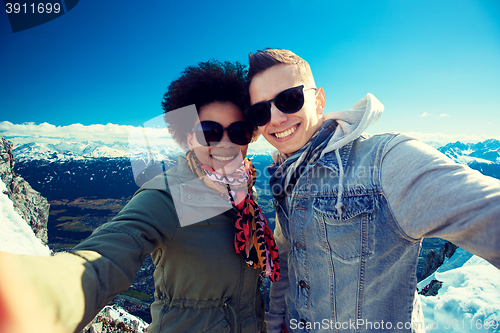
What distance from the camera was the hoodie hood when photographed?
5.95 ft

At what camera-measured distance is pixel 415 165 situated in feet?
4.63

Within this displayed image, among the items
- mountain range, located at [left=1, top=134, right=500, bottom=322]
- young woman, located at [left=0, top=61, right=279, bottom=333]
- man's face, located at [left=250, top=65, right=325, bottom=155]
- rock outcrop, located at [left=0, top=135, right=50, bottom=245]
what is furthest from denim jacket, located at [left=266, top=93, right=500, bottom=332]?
mountain range, located at [left=1, top=134, right=500, bottom=322]

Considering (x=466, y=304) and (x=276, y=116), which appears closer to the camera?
(x=276, y=116)

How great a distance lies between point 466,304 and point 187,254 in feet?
17.8

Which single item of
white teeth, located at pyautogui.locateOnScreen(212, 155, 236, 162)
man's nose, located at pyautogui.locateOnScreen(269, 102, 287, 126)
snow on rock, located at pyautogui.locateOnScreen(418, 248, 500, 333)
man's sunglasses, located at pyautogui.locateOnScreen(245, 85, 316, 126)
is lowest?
snow on rock, located at pyautogui.locateOnScreen(418, 248, 500, 333)

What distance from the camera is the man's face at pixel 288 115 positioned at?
2.37 m

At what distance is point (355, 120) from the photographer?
2.03 meters

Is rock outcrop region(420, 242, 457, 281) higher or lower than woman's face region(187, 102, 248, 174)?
lower

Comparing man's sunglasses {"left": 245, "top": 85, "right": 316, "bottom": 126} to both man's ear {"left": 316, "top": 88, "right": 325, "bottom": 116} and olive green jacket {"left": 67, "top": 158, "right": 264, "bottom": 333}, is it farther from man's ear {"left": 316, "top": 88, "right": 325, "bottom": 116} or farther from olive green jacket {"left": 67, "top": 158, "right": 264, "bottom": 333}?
olive green jacket {"left": 67, "top": 158, "right": 264, "bottom": 333}

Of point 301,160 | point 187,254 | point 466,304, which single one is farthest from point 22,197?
point 466,304

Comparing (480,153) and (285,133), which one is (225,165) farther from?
(480,153)

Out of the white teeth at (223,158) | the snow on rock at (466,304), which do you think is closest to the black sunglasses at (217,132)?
the white teeth at (223,158)

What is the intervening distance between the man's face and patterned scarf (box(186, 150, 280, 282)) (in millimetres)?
810

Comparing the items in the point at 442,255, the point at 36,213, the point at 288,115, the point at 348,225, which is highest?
the point at 288,115
